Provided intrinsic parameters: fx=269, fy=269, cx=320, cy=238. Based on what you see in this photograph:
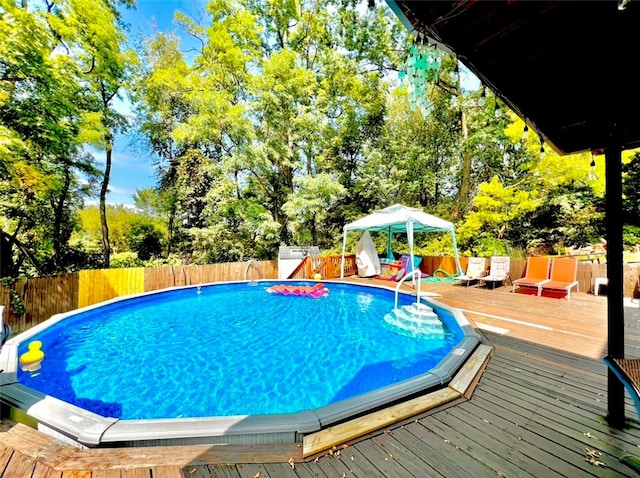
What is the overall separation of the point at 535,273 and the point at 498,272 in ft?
2.87

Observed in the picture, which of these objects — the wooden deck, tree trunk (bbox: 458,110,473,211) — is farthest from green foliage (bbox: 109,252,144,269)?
tree trunk (bbox: 458,110,473,211)

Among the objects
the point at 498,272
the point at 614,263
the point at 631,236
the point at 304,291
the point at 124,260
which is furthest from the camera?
the point at 124,260

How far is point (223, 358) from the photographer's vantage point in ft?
14.5

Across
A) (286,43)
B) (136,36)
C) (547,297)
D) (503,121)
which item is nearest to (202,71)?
(136,36)

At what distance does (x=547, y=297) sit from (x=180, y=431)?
783 cm

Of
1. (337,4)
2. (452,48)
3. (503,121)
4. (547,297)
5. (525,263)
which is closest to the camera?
(452,48)

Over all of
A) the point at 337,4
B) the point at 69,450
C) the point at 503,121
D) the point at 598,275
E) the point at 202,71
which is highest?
the point at 337,4

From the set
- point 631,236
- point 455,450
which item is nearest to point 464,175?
point 631,236

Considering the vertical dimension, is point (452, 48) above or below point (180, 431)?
above

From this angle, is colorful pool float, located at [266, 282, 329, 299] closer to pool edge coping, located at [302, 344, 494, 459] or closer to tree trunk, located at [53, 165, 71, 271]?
pool edge coping, located at [302, 344, 494, 459]

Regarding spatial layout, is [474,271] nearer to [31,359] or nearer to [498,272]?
[498,272]

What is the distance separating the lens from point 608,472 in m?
1.66

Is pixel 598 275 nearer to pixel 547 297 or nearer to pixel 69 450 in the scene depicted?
pixel 547 297

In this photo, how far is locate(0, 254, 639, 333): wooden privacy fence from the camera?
19.1 ft
